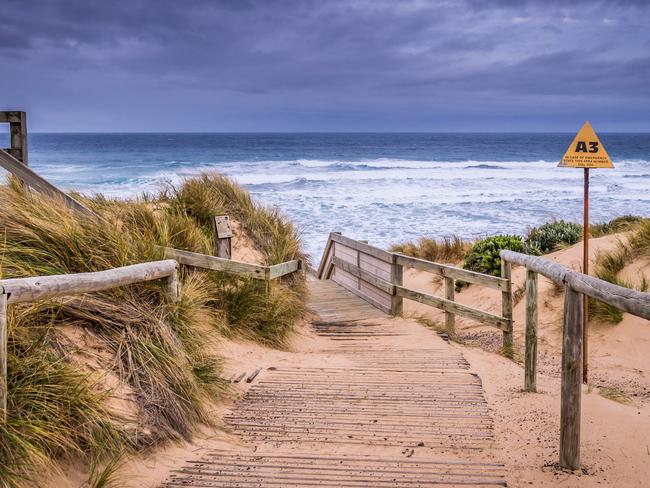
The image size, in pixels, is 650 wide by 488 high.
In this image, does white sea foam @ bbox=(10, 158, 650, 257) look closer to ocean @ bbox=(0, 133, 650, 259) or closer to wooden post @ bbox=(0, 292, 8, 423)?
ocean @ bbox=(0, 133, 650, 259)

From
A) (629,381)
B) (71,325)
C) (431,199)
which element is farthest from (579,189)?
(71,325)

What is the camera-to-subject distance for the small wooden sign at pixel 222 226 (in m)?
8.96

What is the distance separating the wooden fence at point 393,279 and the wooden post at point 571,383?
3.51 metres

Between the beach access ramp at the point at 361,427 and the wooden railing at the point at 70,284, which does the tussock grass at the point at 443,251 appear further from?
the wooden railing at the point at 70,284

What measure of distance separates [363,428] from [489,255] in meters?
8.12

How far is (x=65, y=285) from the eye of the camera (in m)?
3.83

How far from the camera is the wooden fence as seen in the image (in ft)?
26.9

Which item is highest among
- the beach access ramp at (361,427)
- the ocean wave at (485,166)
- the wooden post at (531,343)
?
the ocean wave at (485,166)

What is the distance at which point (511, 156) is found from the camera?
69.6 metres

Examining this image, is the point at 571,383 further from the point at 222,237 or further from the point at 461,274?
the point at 222,237

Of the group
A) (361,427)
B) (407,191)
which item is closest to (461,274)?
(361,427)

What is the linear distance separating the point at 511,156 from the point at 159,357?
227 ft

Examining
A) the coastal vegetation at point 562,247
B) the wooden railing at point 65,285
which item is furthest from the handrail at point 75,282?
the coastal vegetation at point 562,247

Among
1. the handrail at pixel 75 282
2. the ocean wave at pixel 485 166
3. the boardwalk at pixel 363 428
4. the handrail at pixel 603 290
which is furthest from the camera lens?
the ocean wave at pixel 485 166
